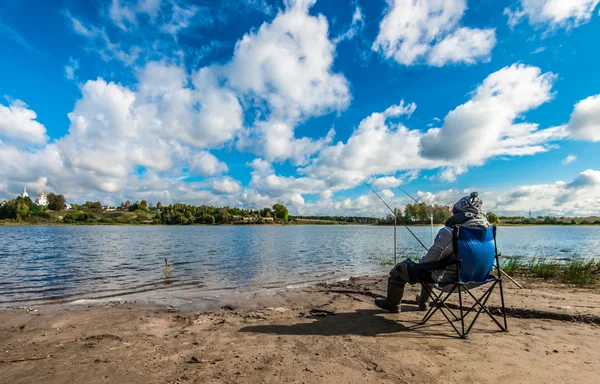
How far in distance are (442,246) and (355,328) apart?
2.30 metres

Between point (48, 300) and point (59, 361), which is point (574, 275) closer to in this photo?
point (59, 361)

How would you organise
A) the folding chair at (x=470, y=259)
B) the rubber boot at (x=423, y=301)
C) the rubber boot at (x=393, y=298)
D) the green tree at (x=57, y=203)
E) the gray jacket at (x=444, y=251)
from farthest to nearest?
1. the green tree at (x=57, y=203)
2. the rubber boot at (x=423, y=301)
3. the rubber boot at (x=393, y=298)
4. the gray jacket at (x=444, y=251)
5. the folding chair at (x=470, y=259)

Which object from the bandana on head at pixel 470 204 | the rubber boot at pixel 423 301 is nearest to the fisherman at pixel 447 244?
the bandana on head at pixel 470 204

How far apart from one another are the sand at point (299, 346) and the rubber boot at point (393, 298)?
0.69 ft

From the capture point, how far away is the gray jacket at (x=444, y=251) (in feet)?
18.4

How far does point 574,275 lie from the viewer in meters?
12.2

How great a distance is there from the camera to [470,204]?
5797 mm

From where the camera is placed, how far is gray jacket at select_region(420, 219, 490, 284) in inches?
220

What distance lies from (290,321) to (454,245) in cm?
370

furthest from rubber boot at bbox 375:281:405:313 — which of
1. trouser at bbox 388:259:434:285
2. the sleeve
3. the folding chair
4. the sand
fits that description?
the sleeve

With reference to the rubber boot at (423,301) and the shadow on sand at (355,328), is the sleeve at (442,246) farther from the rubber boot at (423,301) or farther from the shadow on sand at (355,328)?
the rubber boot at (423,301)

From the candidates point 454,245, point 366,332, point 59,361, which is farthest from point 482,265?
point 59,361

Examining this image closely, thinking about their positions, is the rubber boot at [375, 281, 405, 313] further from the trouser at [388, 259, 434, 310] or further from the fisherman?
the fisherman

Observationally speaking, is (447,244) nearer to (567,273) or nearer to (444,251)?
(444,251)
